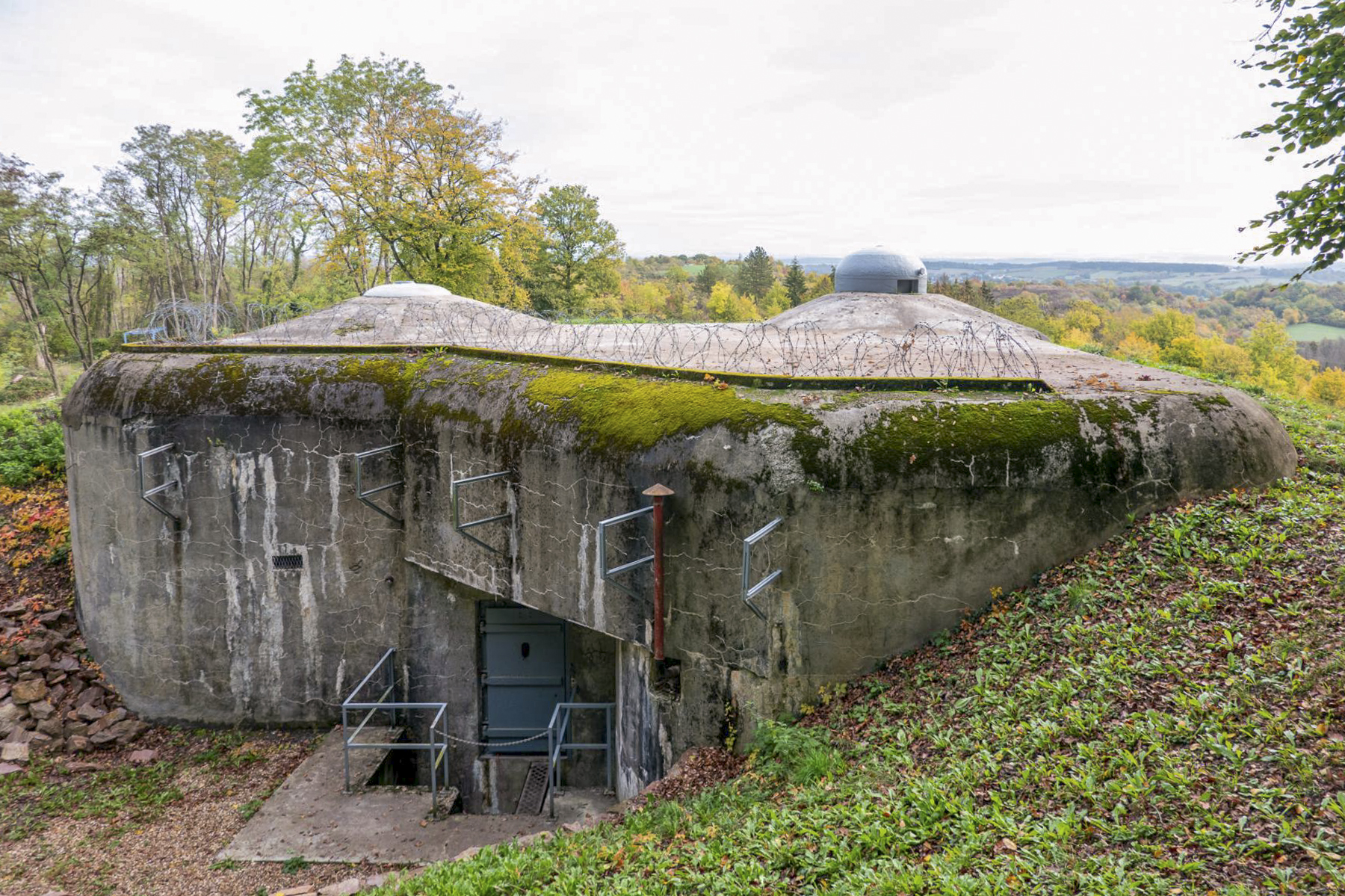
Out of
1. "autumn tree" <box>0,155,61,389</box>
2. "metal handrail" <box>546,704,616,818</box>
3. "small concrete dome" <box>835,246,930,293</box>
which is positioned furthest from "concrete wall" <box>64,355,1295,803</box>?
"autumn tree" <box>0,155,61,389</box>

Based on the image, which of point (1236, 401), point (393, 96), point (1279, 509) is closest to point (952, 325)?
point (1236, 401)

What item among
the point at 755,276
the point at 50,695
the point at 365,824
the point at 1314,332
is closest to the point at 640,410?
the point at 365,824

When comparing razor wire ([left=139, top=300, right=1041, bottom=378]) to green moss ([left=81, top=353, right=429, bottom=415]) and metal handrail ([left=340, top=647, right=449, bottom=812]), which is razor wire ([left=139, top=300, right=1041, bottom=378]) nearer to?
green moss ([left=81, top=353, right=429, bottom=415])

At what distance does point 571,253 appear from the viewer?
101ft

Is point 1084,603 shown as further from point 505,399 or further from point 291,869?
point 291,869

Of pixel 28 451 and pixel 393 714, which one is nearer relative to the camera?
pixel 393 714

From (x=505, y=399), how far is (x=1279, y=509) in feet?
24.4

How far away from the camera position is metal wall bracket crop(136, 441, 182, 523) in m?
10.5

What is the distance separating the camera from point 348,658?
1098 cm

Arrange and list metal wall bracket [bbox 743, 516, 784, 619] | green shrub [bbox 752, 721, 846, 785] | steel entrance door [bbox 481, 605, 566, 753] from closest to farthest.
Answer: green shrub [bbox 752, 721, 846, 785] < metal wall bracket [bbox 743, 516, 784, 619] < steel entrance door [bbox 481, 605, 566, 753]

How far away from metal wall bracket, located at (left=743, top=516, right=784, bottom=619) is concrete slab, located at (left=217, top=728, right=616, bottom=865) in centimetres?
265

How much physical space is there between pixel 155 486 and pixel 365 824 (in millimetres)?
5230

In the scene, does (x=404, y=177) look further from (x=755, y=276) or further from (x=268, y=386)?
(x=755, y=276)

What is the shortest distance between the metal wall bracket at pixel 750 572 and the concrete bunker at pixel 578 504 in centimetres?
6
